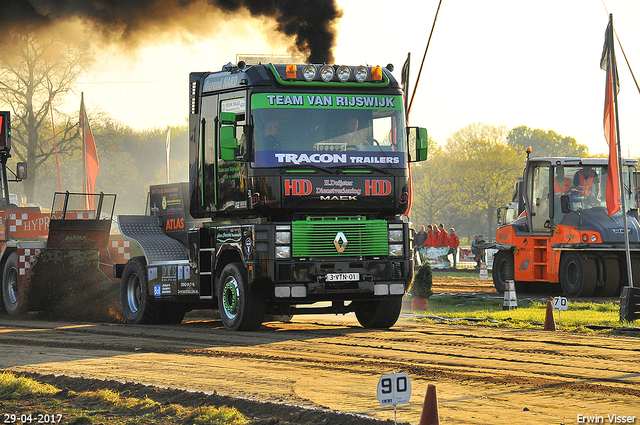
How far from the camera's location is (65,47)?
71.7 feet

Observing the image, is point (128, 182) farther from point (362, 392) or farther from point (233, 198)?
point (362, 392)

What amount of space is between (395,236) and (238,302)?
7.90 ft

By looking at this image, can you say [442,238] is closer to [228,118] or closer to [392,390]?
[228,118]

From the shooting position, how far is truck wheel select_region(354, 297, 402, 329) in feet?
45.8

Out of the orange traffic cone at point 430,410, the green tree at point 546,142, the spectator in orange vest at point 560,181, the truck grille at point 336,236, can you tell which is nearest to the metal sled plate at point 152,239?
the truck grille at point 336,236

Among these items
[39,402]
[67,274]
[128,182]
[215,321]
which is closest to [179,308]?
[215,321]

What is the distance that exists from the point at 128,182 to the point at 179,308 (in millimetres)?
65728

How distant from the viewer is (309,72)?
1295 cm

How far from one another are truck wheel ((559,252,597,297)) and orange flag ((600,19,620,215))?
10.7 ft

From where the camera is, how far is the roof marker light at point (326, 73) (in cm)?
1298

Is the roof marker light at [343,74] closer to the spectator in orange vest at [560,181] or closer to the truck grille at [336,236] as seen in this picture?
the truck grille at [336,236]

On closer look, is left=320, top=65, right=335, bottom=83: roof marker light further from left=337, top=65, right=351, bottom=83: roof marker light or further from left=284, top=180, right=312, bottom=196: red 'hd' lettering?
left=284, top=180, right=312, bottom=196: red 'hd' lettering

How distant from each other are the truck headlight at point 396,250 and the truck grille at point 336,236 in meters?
0.07

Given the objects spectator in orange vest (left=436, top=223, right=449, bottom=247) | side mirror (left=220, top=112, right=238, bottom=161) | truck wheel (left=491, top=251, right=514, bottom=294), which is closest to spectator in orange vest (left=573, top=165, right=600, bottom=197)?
truck wheel (left=491, top=251, right=514, bottom=294)
